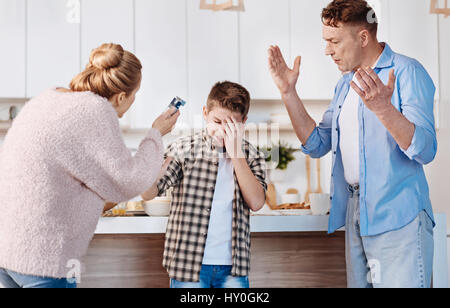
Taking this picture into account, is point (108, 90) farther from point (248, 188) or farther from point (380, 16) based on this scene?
point (380, 16)

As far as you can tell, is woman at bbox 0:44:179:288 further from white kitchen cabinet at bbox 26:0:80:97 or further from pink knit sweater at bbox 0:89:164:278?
white kitchen cabinet at bbox 26:0:80:97

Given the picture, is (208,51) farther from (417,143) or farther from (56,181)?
(56,181)

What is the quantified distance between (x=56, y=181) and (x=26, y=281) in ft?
0.57

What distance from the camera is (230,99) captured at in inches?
47.6

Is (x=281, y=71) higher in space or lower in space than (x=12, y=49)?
lower

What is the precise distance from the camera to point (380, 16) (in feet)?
8.36

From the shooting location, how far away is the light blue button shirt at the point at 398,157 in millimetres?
1106

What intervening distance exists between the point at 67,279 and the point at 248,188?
467mm

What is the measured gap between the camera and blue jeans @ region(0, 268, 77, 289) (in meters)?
0.83

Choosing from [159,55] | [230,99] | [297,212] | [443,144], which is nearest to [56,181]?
Answer: [230,99]

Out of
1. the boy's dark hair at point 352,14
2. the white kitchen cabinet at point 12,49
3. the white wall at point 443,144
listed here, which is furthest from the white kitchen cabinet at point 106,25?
the white wall at point 443,144

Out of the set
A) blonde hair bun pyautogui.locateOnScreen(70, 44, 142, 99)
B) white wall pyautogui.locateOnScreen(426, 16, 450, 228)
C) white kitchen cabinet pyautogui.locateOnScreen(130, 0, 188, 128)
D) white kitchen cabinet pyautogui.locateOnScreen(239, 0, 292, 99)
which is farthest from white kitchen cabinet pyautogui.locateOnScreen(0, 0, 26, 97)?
white wall pyautogui.locateOnScreen(426, 16, 450, 228)

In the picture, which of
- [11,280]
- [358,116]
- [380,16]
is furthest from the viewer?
[380,16]
